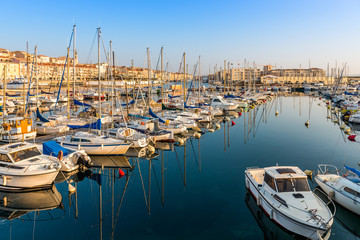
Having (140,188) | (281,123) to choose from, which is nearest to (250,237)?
(140,188)

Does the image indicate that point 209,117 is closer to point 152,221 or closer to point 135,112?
point 135,112

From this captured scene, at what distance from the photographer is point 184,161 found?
21016 mm

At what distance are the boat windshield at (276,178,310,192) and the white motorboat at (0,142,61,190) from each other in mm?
11905

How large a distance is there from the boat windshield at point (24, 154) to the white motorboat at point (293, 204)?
1300 centimetres

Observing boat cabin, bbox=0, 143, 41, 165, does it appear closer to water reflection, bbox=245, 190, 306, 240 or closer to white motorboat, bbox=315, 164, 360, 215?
water reflection, bbox=245, 190, 306, 240

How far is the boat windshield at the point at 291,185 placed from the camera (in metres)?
11.7

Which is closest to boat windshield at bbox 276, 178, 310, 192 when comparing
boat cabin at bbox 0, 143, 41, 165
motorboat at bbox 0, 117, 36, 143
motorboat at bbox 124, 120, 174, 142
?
boat cabin at bbox 0, 143, 41, 165

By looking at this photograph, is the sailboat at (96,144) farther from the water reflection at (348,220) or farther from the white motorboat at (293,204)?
the water reflection at (348,220)

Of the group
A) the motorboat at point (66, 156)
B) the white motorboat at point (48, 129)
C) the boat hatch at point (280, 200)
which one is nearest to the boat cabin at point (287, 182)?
the boat hatch at point (280, 200)

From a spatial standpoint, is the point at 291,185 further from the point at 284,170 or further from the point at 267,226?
the point at 267,226

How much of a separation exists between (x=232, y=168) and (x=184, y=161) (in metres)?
3.93

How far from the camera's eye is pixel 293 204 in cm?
1077

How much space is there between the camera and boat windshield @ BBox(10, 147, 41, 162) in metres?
15.0

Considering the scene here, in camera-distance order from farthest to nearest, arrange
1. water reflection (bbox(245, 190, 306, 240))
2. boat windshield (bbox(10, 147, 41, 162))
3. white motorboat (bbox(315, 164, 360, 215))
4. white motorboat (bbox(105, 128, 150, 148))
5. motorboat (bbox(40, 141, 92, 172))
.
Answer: white motorboat (bbox(105, 128, 150, 148)) < motorboat (bbox(40, 141, 92, 172)) < boat windshield (bbox(10, 147, 41, 162)) < white motorboat (bbox(315, 164, 360, 215)) < water reflection (bbox(245, 190, 306, 240))
